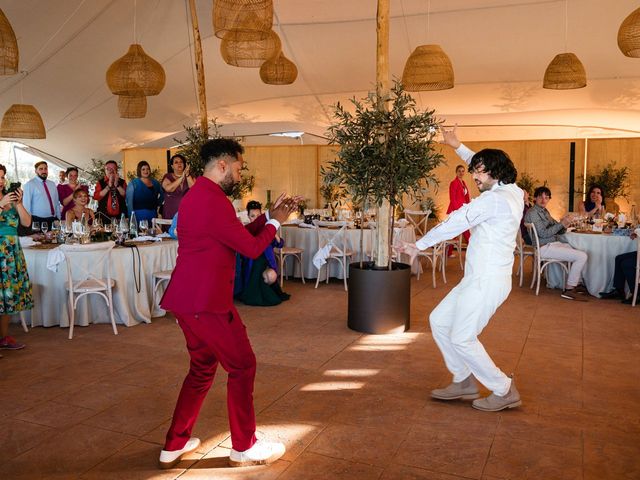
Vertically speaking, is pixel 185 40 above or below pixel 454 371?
above

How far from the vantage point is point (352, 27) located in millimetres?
10633

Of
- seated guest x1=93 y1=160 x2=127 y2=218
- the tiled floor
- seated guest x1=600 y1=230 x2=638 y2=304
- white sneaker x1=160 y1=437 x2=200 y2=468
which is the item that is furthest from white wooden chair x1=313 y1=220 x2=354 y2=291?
white sneaker x1=160 y1=437 x2=200 y2=468

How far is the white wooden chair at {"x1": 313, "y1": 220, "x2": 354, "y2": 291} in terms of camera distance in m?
8.27

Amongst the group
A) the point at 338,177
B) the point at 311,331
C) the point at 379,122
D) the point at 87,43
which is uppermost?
the point at 87,43

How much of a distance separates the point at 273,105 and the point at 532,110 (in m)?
5.84

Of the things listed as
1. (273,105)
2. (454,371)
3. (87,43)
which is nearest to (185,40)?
(87,43)

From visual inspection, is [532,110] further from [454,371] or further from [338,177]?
[454,371]

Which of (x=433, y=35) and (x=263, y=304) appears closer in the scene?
(x=263, y=304)

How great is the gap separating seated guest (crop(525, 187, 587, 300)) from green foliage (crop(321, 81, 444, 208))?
2779 mm

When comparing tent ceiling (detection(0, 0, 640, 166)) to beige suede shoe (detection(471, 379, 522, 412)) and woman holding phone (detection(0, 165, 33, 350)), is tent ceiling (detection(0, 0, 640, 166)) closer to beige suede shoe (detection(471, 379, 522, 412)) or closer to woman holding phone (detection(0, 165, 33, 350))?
woman holding phone (detection(0, 165, 33, 350))

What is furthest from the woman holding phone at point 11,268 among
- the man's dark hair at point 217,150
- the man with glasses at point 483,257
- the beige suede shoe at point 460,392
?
the beige suede shoe at point 460,392

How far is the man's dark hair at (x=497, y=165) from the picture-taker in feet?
12.0

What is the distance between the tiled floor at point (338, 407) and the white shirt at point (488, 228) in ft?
3.29

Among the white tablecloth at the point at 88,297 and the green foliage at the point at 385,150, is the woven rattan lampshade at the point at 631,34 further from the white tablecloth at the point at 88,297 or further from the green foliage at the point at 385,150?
the white tablecloth at the point at 88,297
